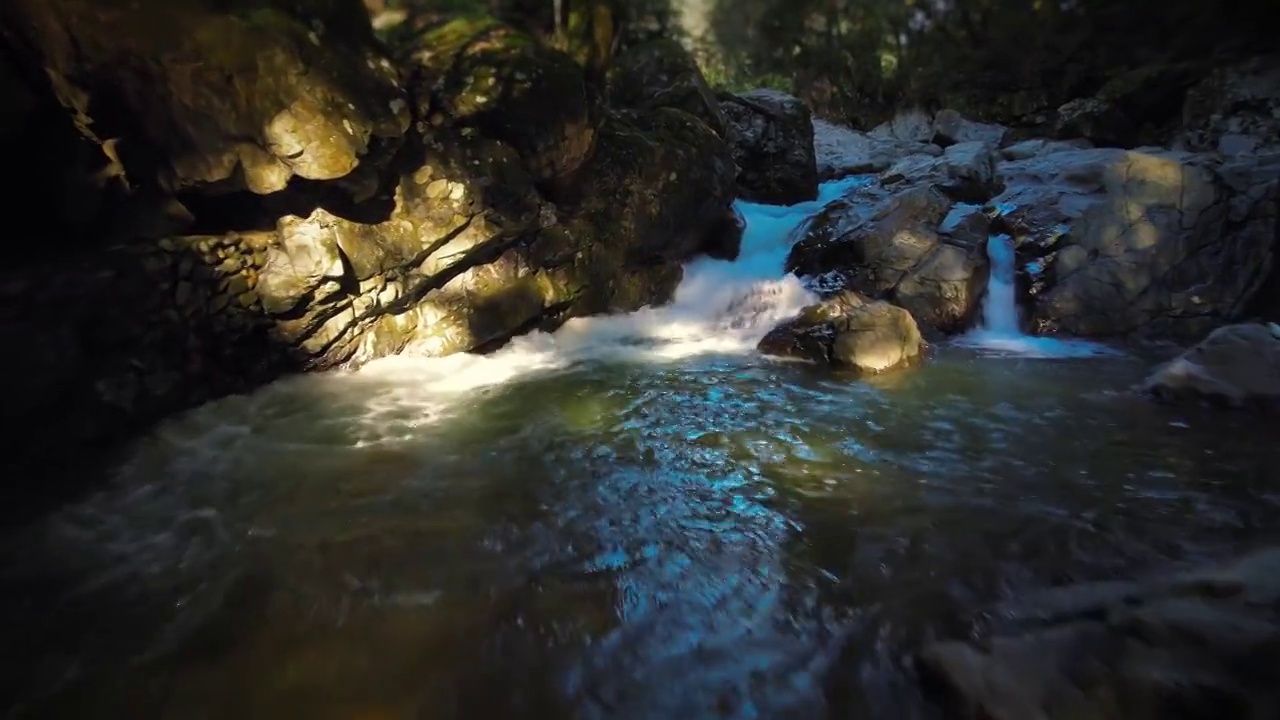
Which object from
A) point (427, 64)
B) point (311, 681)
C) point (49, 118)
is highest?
point (427, 64)

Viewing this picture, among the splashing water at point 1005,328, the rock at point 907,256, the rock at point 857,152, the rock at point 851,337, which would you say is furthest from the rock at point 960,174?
the rock at point 851,337

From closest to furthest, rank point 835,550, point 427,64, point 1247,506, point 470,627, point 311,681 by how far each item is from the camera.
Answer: point 311,681 → point 470,627 → point 835,550 → point 1247,506 → point 427,64

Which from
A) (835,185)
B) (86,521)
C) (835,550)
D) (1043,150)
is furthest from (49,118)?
(1043,150)

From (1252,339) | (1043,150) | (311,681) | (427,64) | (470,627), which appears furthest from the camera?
(1043,150)

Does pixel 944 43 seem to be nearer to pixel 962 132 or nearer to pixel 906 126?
pixel 906 126

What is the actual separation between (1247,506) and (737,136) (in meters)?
10.5

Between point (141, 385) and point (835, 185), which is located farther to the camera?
point (835, 185)

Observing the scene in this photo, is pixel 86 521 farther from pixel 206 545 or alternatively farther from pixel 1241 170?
pixel 1241 170

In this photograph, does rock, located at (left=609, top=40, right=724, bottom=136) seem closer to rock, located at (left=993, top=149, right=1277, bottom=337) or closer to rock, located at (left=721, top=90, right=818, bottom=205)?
rock, located at (left=721, top=90, right=818, bottom=205)

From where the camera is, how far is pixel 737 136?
1285 cm

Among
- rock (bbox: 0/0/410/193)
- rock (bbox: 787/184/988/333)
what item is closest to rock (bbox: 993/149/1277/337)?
rock (bbox: 787/184/988/333)

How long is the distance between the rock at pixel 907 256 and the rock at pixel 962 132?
6.70 m

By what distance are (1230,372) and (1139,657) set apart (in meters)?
4.81

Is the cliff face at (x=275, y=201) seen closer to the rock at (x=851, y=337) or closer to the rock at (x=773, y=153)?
the rock at (x=851, y=337)
